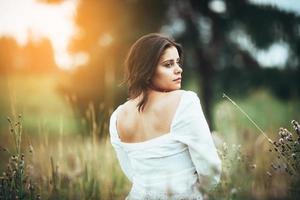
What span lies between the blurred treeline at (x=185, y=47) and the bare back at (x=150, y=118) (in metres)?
2.47

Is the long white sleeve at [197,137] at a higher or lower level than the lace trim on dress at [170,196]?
higher

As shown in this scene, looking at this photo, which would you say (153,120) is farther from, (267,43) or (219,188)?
(267,43)

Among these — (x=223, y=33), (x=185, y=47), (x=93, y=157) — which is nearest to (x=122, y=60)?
(x=185, y=47)

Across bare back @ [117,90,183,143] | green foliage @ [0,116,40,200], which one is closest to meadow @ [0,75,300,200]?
green foliage @ [0,116,40,200]

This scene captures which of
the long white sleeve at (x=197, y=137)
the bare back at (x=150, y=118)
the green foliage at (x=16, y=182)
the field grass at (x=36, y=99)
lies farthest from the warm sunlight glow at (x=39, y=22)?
the long white sleeve at (x=197, y=137)

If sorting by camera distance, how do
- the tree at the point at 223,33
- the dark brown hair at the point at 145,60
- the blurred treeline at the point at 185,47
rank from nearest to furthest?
the dark brown hair at the point at 145,60, the blurred treeline at the point at 185,47, the tree at the point at 223,33

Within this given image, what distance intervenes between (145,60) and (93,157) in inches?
51.5

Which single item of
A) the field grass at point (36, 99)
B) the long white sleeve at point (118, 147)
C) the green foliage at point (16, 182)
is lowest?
the field grass at point (36, 99)

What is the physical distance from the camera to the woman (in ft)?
9.05

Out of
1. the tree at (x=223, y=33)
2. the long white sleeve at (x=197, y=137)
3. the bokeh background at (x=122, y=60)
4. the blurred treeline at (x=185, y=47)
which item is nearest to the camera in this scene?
the long white sleeve at (x=197, y=137)

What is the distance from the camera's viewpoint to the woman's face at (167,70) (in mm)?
2994

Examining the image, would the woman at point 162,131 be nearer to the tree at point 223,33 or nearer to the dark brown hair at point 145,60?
the dark brown hair at point 145,60

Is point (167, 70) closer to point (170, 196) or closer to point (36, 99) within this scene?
point (170, 196)

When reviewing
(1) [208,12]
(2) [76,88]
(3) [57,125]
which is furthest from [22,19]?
(1) [208,12]
